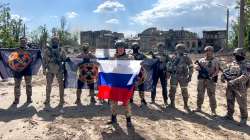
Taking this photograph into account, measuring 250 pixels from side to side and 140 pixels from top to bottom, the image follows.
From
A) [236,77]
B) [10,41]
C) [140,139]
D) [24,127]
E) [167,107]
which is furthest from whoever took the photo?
[10,41]

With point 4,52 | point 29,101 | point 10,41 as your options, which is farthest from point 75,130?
point 10,41

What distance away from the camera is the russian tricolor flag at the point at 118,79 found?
1109 cm

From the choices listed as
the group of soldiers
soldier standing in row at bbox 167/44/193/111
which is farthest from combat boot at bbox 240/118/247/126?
soldier standing in row at bbox 167/44/193/111

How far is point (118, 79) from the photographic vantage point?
11336 mm

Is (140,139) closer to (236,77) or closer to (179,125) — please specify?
(179,125)

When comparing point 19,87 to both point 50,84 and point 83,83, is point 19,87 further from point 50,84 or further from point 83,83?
point 83,83

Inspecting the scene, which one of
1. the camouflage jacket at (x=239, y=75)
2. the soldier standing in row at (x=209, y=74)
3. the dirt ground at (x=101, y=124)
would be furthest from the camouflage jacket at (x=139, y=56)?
the camouflage jacket at (x=239, y=75)

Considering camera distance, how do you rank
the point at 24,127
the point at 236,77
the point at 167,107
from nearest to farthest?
the point at 24,127 → the point at 236,77 → the point at 167,107

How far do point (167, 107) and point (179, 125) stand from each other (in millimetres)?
2237

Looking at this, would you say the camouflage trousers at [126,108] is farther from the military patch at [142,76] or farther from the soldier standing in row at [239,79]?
the soldier standing in row at [239,79]

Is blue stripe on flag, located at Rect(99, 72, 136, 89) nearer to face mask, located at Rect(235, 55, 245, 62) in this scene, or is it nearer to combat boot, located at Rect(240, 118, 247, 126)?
face mask, located at Rect(235, 55, 245, 62)

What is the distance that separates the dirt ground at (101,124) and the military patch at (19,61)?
1266mm

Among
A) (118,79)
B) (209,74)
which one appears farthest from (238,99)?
(118,79)

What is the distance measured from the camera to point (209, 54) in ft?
43.4
